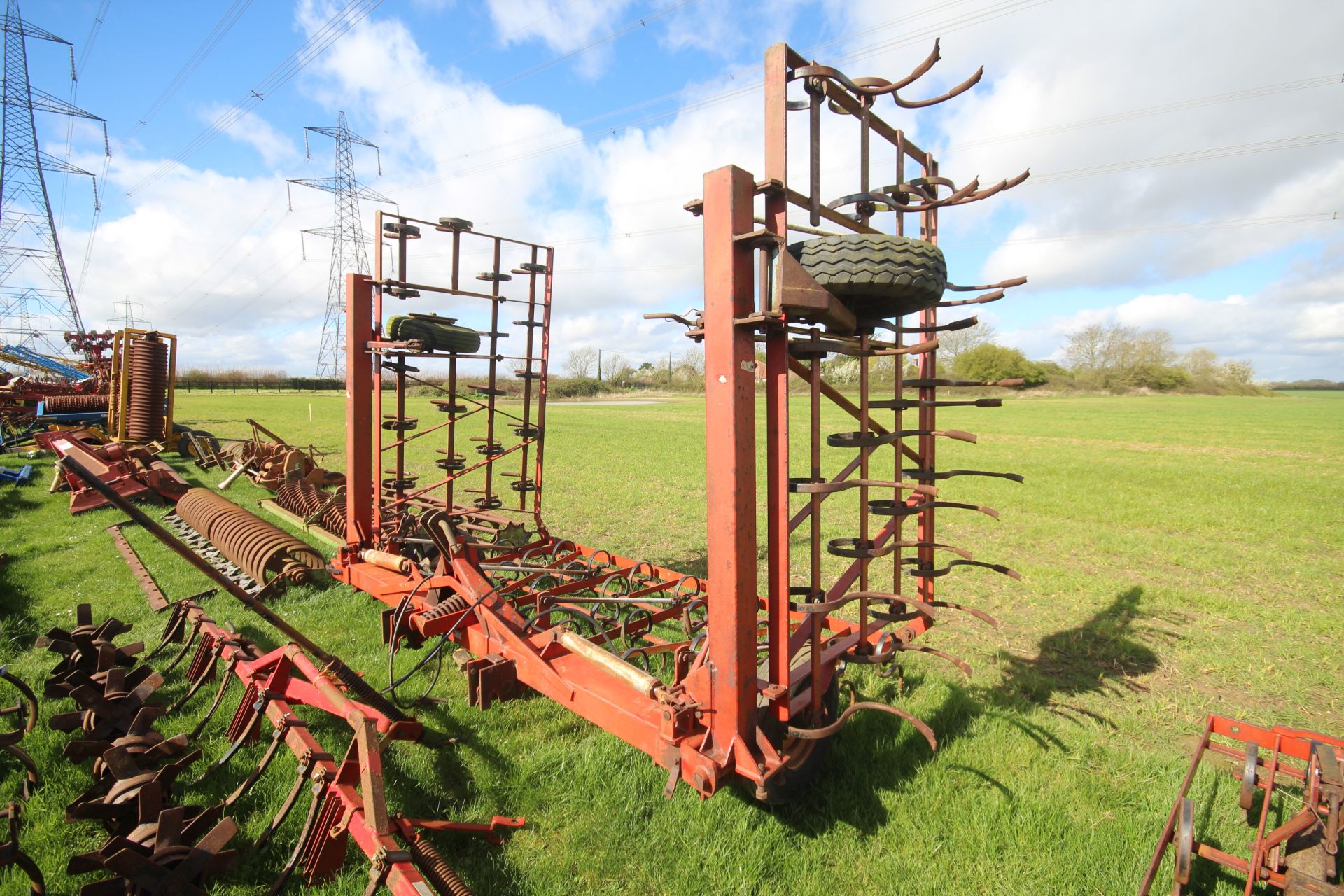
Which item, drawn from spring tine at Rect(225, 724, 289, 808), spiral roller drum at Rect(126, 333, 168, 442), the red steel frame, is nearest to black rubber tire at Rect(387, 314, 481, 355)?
spring tine at Rect(225, 724, 289, 808)

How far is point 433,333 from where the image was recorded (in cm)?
591

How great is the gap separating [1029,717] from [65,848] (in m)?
4.92

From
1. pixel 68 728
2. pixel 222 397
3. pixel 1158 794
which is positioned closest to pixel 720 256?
pixel 1158 794

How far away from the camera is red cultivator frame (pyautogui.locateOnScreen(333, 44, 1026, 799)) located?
111 inches

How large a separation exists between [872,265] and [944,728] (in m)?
2.74

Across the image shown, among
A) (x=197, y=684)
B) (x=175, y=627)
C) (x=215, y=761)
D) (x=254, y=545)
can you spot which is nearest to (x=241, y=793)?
(x=215, y=761)

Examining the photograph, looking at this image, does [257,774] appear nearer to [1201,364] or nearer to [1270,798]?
[1270,798]

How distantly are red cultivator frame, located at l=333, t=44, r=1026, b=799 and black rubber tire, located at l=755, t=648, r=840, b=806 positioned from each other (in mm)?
13

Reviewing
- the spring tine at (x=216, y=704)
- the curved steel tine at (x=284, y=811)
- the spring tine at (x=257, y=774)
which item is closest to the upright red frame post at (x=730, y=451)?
the curved steel tine at (x=284, y=811)

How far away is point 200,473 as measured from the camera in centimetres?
1276

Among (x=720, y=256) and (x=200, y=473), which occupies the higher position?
(x=720, y=256)

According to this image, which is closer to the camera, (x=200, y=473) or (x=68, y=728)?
(x=68, y=728)

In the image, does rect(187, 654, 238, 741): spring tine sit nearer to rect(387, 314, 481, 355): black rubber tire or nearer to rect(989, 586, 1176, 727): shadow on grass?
rect(387, 314, 481, 355): black rubber tire

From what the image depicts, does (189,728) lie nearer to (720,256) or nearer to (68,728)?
(68,728)
